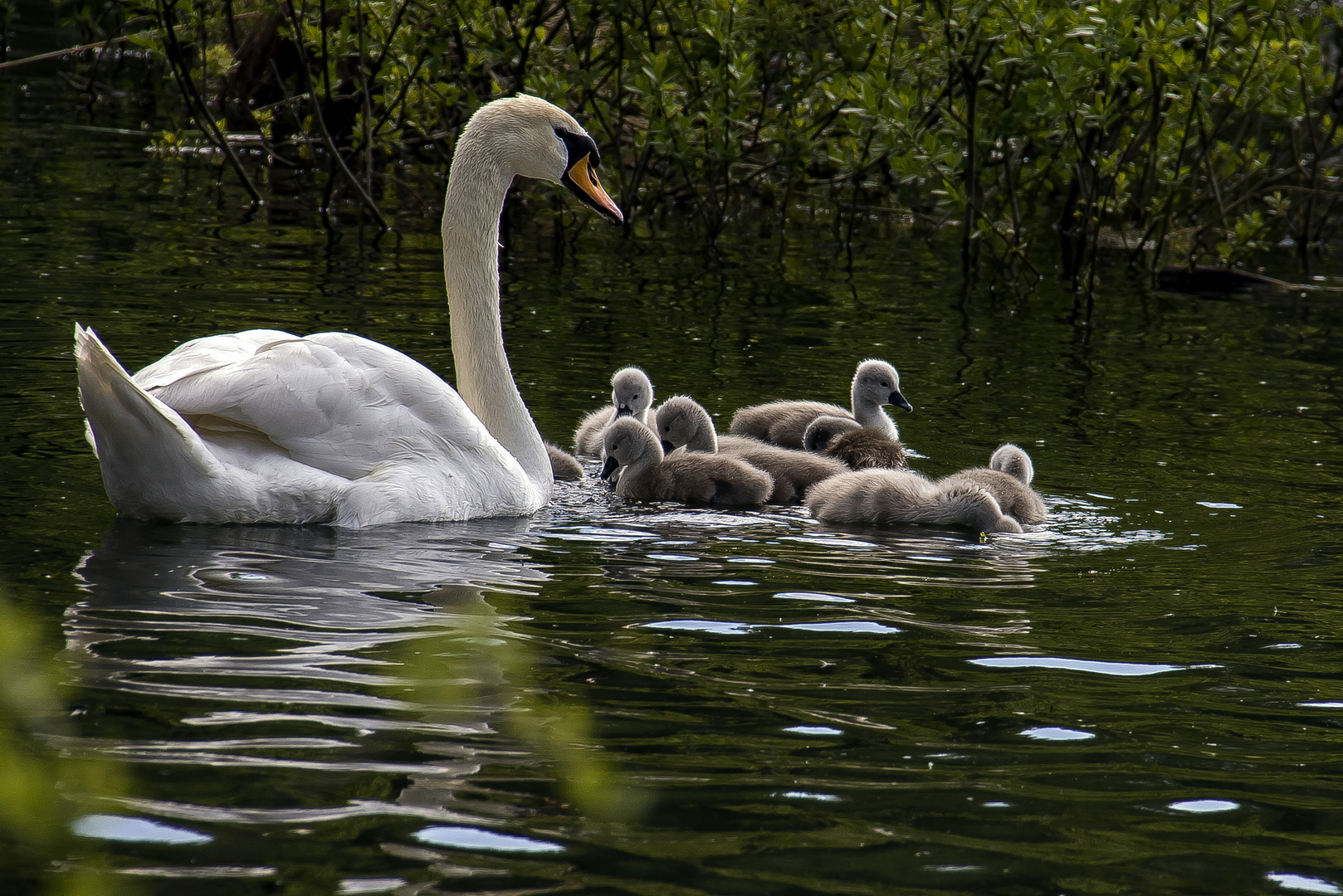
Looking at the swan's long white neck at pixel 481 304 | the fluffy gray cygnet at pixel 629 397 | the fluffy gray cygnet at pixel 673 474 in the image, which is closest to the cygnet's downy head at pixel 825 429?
the fluffy gray cygnet at pixel 629 397

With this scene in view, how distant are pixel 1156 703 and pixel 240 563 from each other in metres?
3.22

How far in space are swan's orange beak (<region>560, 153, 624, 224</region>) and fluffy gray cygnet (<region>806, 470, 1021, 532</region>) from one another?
173 centimetres

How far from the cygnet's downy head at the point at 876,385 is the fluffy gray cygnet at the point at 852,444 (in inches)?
9.4

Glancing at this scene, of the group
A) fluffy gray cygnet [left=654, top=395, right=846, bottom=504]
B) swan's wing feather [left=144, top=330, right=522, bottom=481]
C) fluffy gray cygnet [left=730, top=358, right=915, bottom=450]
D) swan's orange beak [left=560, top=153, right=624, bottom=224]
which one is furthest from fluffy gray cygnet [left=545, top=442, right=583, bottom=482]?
swan's wing feather [left=144, top=330, right=522, bottom=481]

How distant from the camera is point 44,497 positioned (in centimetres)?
672

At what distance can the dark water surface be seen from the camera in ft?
11.2

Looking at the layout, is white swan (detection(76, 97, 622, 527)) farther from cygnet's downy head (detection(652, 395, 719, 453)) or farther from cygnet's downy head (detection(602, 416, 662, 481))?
cygnet's downy head (detection(652, 395, 719, 453))

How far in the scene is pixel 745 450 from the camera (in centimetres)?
826

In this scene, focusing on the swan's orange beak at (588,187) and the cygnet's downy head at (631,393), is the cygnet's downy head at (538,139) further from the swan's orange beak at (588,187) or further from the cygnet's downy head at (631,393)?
the cygnet's downy head at (631,393)

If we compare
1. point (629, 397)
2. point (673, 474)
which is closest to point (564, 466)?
point (629, 397)

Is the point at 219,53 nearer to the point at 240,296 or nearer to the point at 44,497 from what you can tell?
the point at 240,296

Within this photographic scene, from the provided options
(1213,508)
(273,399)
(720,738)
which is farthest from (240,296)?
(720,738)

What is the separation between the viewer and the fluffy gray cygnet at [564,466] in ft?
27.4

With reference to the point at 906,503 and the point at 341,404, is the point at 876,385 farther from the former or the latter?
the point at 341,404
